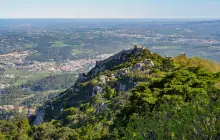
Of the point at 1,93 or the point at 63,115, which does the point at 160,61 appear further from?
the point at 1,93

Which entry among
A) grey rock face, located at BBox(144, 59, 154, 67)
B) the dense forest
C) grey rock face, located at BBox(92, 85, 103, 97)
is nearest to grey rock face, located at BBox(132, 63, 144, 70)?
the dense forest

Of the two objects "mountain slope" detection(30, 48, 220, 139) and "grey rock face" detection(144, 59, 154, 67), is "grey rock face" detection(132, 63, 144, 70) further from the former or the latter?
"grey rock face" detection(144, 59, 154, 67)

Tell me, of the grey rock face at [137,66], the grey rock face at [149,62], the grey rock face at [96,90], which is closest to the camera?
the grey rock face at [96,90]

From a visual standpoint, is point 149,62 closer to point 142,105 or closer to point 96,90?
point 96,90

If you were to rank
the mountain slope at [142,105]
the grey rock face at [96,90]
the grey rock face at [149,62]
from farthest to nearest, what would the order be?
the grey rock face at [149,62] → the grey rock face at [96,90] → the mountain slope at [142,105]

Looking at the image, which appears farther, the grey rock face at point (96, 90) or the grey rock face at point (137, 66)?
the grey rock face at point (137, 66)

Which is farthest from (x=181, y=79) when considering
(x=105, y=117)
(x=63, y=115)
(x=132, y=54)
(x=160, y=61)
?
(x=132, y=54)

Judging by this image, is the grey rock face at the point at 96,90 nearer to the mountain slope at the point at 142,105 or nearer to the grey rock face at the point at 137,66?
the mountain slope at the point at 142,105

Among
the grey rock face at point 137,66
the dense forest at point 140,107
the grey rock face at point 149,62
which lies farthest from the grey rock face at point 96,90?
the grey rock face at point 149,62
